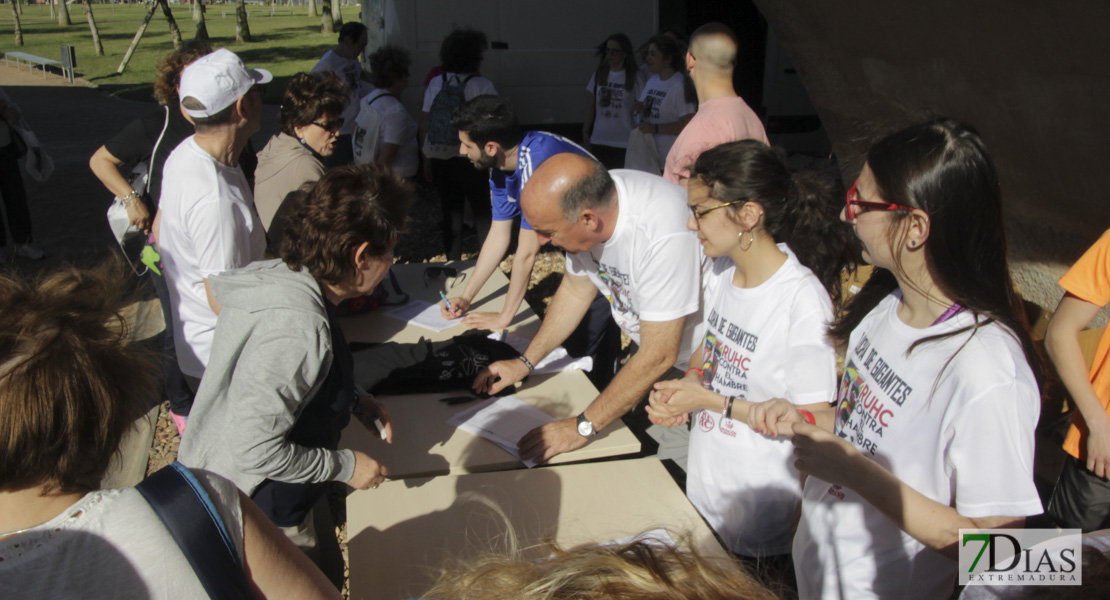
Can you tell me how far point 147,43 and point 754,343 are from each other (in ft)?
95.2

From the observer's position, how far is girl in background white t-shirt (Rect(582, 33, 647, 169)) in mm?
5832

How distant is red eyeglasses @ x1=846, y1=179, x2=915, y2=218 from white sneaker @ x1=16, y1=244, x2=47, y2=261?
22.0 feet

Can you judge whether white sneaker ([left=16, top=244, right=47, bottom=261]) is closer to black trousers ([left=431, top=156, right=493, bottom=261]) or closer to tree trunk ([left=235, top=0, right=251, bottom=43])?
black trousers ([left=431, top=156, right=493, bottom=261])

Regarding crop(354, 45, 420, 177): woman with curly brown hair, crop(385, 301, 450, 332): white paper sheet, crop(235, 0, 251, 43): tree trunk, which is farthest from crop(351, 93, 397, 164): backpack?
crop(235, 0, 251, 43): tree trunk

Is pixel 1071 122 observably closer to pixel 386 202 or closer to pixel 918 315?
pixel 918 315

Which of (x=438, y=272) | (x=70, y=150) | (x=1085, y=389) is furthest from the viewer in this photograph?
(x=70, y=150)

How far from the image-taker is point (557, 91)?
7.47m

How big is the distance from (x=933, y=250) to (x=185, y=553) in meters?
1.34

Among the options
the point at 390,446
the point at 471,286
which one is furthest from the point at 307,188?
the point at 471,286

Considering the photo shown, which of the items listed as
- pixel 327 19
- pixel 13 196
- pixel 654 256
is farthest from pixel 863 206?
pixel 327 19

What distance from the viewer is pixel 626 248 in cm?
217

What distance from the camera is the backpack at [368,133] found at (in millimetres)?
5047

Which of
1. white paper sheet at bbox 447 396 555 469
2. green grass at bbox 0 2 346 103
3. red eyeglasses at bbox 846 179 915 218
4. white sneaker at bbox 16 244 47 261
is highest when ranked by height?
green grass at bbox 0 2 346 103

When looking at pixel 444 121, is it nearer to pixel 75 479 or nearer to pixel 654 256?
pixel 654 256
